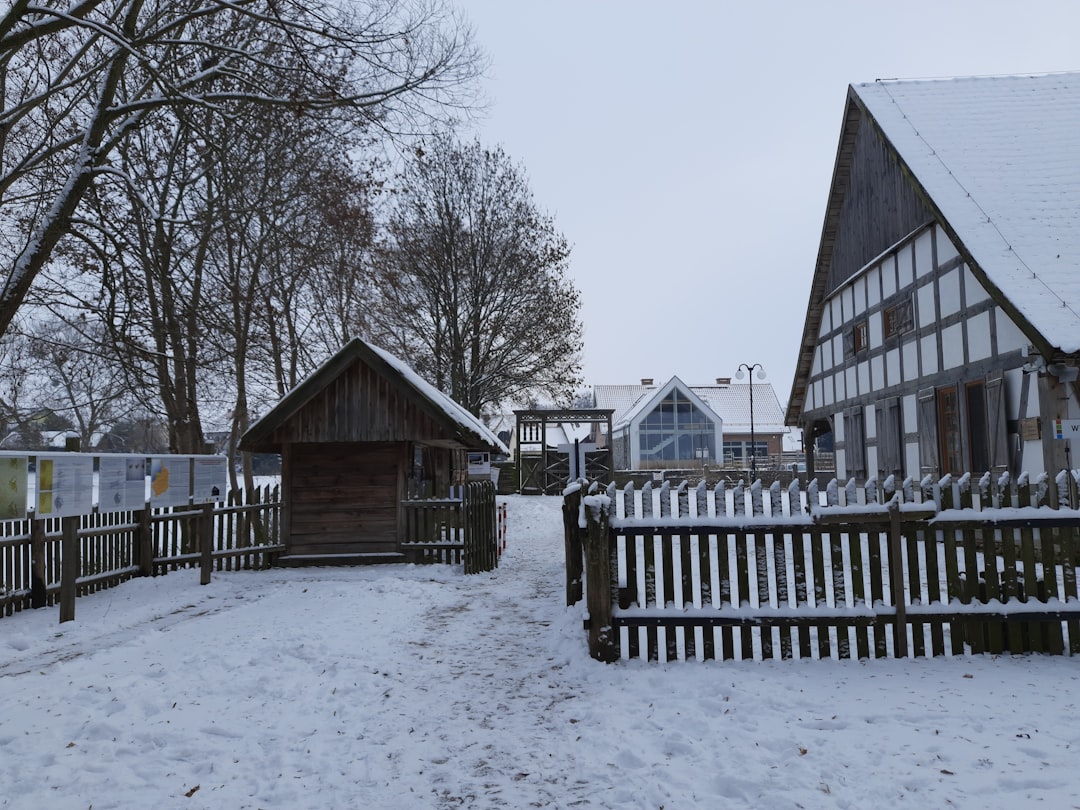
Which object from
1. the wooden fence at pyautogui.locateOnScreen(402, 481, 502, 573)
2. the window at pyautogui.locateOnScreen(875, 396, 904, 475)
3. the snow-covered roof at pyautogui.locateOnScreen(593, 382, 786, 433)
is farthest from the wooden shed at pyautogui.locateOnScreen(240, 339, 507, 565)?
the snow-covered roof at pyautogui.locateOnScreen(593, 382, 786, 433)

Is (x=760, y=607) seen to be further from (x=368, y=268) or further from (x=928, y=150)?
(x=368, y=268)

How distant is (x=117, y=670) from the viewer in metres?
5.98

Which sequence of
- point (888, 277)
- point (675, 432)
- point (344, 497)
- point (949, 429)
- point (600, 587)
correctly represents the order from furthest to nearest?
point (675, 432)
point (888, 277)
point (949, 429)
point (344, 497)
point (600, 587)

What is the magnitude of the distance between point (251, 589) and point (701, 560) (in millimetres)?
7568

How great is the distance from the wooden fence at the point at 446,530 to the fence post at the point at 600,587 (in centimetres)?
640

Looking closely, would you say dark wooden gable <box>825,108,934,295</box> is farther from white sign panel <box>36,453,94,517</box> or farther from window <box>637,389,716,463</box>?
window <box>637,389,716,463</box>

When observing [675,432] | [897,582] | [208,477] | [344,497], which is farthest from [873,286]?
[675,432]

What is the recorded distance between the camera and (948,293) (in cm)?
1511

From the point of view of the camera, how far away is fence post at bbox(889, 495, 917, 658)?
5.97 m

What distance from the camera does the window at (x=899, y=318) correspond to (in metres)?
17.0

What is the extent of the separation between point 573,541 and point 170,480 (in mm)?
7287

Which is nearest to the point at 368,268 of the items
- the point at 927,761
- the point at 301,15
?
the point at 301,15

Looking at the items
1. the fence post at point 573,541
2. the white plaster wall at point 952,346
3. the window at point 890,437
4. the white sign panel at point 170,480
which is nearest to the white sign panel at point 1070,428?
the white plaster wall at point 952,346

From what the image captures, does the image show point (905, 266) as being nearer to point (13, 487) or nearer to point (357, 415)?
point (357, 415)
